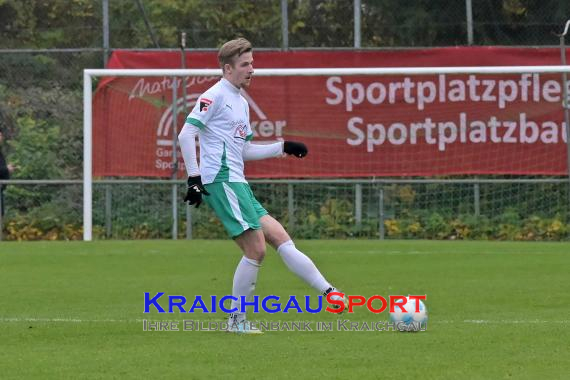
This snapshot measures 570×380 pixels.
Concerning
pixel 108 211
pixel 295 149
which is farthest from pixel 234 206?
pixel 108 211

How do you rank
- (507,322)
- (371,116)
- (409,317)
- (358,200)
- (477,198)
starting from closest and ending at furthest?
(409,317)
(507,322)
(477,198)
(358,200)
(371,116)

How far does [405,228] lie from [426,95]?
77.8 inches

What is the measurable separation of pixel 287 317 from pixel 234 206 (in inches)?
50.0

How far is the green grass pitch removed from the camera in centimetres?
694

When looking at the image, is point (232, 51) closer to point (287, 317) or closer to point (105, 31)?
point (287, 317)

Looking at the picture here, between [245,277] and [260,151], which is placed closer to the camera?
[245,277]

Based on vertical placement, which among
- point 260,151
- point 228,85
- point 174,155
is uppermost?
point 228,85

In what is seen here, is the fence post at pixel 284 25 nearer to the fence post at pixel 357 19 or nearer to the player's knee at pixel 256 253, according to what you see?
the fence post at pixel 357 19

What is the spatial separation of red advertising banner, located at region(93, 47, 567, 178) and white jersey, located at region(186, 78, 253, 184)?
1094 centimetres

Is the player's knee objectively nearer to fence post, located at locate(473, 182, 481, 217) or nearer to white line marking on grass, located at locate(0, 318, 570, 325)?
white line marking on grass, located at locate(0, 318, 570, 325)

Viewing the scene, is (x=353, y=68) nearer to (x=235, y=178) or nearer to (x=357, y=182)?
(x=357, y=182)

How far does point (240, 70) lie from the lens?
863cm

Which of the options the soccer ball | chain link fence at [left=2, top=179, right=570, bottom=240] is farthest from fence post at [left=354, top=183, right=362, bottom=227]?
the soccer ball

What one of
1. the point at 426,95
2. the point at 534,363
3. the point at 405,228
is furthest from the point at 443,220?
A: the point at 534,363
